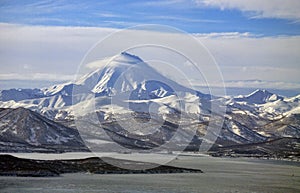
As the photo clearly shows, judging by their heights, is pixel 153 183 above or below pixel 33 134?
below

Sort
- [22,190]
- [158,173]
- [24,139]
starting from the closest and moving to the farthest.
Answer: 1. [22,190]
2. [158,173]
3. [24,139]

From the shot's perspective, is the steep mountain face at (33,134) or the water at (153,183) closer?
the water at (153,183)

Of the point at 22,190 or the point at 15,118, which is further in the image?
the point at 15,118

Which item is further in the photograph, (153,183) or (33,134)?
(33,134)

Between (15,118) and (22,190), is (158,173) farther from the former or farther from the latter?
(15,118)

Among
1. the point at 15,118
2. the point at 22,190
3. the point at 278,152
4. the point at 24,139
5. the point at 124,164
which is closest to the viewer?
the point at 22,190

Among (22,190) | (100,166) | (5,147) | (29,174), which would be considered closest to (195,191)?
(22,190)

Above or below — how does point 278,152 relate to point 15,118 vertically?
below

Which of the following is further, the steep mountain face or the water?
the steep mountain face
